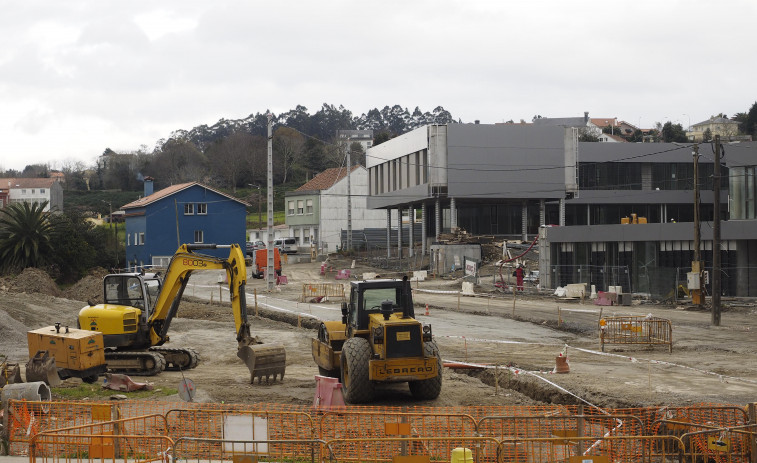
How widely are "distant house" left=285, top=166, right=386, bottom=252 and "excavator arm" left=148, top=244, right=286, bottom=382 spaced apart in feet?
195

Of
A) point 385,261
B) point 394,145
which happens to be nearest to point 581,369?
point 385,261

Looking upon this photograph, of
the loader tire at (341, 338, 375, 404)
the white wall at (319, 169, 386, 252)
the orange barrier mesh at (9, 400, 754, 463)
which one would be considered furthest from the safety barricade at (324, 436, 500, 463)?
the white wall at (319, 169, 386, 252)

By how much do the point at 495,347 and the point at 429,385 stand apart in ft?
35.3

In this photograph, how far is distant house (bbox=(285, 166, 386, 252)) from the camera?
83875 mm

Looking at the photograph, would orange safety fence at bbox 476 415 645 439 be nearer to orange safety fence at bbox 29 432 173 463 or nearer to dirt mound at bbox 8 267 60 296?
orange safety fence at bbox 29 432 173 463

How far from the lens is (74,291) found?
46.5 meters

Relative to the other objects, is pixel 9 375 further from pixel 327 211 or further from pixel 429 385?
pixel 327 211

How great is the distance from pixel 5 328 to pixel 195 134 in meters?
168

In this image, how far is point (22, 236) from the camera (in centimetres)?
5162

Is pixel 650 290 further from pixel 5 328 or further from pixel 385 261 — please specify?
pixel 5 328

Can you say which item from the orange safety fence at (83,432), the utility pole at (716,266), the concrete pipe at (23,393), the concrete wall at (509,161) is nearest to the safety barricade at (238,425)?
the orange safety fence at (83,432)

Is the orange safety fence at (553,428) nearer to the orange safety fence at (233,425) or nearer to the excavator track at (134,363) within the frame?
the orange safety fence at (233,425)

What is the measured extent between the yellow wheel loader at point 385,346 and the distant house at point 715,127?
347 ft

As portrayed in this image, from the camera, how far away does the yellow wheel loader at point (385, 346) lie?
50.1 feet
